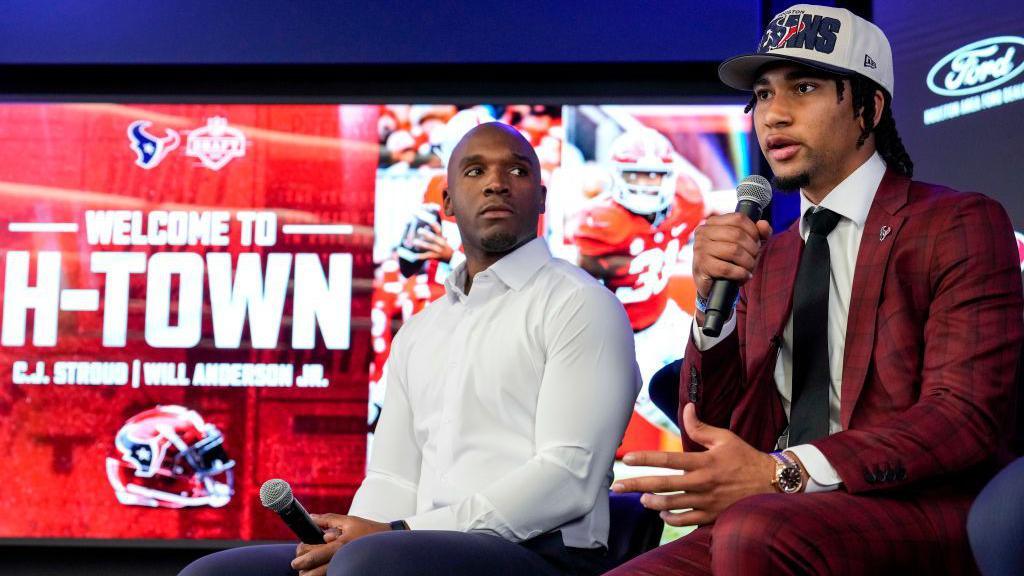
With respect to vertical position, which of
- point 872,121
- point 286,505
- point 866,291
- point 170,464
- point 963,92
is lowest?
point 170,464

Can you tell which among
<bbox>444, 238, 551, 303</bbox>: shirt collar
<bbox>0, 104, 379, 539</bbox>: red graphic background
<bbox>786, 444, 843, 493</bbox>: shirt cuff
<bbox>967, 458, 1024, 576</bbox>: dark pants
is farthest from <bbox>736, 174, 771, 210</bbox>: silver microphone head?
<bbox>0, 104, 379, 539</bbox>: red graphic background

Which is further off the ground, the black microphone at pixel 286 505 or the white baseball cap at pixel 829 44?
the white baseball cap at pixel 829 44

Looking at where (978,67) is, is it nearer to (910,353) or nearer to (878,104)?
(878,104)

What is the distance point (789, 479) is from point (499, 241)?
1.15 meters

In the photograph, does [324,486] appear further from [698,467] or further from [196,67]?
[698,467]

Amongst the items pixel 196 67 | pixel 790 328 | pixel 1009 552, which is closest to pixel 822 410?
pixel 790 328

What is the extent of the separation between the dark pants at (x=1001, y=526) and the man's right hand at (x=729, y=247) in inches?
17.6

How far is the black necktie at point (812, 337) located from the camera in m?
1.71

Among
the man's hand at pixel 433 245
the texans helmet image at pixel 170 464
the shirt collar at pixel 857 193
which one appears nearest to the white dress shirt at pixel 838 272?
the shirt collar at pixel 857 193

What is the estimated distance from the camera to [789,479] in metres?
1.44

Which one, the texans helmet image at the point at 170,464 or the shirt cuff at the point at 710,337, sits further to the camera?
the texans helmet image at the point at 170,464

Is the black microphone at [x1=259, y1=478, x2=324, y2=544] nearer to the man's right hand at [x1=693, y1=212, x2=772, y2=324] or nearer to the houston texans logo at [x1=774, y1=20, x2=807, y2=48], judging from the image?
the man's right hand at [x1=693, y1=212, x2=772, y2=324]

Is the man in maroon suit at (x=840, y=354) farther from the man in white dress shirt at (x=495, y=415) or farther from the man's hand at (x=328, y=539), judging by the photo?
the man's hand at (x=328, y=539)

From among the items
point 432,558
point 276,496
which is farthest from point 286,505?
point 432,558
